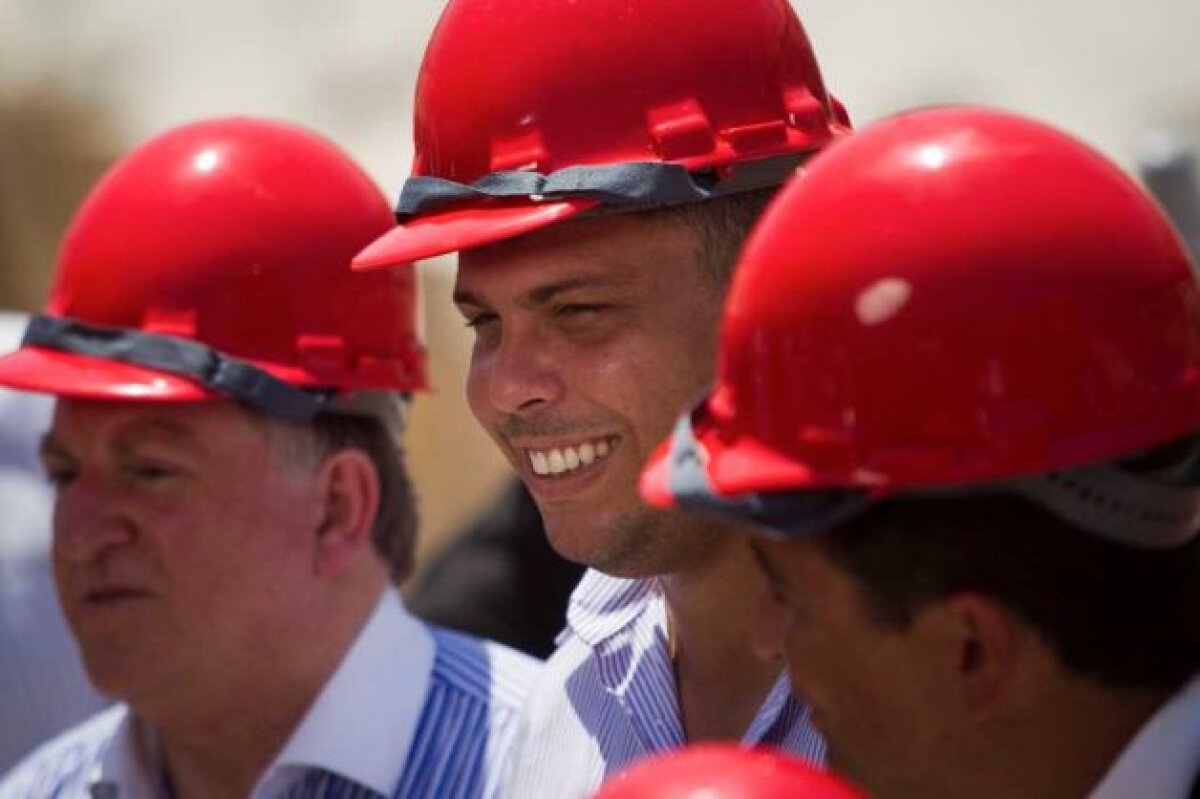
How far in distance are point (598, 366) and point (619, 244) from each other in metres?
0.17

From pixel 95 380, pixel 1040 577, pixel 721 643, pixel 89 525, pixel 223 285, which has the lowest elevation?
pixel 721 643

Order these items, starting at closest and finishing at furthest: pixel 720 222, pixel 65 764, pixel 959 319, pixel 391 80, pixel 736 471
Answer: pixel 959 319, pixel 736 471, pixel 720 222, pixel 65 764, pixel 391 80

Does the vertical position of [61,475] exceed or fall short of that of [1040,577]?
it exceeds it

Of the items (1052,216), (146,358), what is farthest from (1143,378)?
(146,358)

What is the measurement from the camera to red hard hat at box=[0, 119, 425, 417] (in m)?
4.02

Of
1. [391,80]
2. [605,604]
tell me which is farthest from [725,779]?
[391,80]

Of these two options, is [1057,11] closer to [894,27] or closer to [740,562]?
[894,27]

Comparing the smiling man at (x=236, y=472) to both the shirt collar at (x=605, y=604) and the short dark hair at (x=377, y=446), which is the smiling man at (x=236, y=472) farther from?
the shirt collar at (x=605, y=604)

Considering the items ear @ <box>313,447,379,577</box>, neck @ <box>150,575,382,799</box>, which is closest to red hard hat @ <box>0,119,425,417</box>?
ear @ <box>313,447,379,577</box>

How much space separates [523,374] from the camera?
10.2 ft

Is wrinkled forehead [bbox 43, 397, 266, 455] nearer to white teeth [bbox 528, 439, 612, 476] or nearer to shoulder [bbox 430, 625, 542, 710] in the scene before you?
shoulder [bbox 430, 625, 542, 710]

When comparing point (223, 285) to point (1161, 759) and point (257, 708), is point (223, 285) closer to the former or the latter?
point (257, 708)

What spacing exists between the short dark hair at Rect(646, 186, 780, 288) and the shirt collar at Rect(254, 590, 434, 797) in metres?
1.19

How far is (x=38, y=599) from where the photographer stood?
4926 mm
